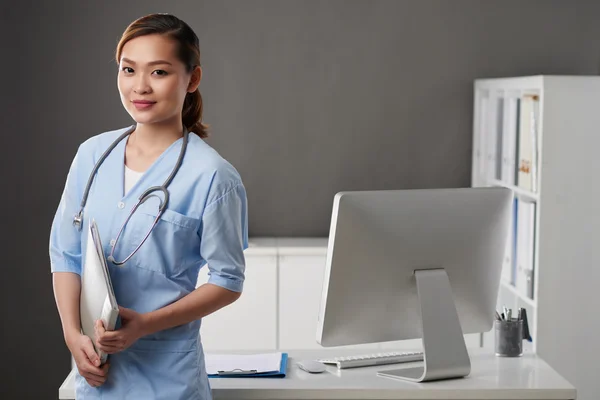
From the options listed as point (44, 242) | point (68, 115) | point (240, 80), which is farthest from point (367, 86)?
point (44, 242)

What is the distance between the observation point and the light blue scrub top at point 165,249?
1847mm

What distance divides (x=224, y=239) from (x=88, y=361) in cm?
38

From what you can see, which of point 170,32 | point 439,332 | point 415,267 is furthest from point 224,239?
point 439,332

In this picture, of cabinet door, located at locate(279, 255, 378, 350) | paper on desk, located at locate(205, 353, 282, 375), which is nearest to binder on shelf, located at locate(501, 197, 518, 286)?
cabinet door, located at locate(279, 255, 378, 350)

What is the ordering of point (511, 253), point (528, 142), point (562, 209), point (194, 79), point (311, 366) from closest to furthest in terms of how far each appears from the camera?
point (194, 79), point (311, 366), point (562, 209), point (528, 142), point (511, 253)

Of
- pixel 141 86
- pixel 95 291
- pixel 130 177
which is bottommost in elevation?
pixel 95 291

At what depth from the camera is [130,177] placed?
1.92m

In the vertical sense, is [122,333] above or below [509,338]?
above

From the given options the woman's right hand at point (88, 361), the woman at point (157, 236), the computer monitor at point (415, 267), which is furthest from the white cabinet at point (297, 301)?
the woman's right hand at point (88, 361)

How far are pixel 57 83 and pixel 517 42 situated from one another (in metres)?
2.26

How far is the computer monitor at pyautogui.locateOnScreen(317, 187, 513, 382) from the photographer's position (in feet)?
6.98

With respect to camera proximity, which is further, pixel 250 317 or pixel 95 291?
pixel 250 317

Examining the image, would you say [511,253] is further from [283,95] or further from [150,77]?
[150,77]

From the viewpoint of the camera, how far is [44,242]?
418cm
